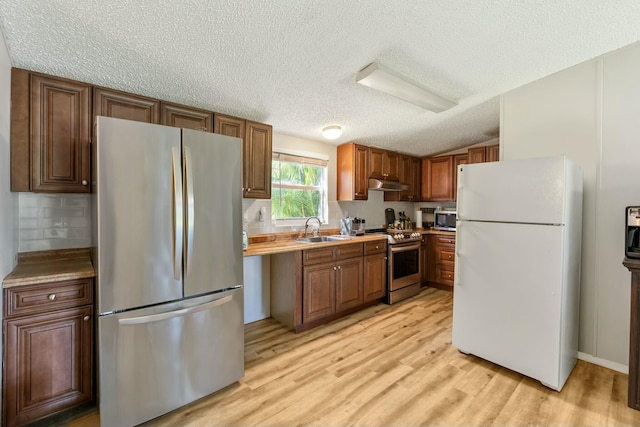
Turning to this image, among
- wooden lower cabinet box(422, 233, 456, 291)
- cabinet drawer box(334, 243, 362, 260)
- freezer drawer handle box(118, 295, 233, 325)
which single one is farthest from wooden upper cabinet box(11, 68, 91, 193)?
wooden lower cabinet box(422, 233, 456, 291)

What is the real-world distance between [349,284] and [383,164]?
2067 millimetres

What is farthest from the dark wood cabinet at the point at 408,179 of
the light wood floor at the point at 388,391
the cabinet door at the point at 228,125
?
the cabinet door at the point at 228,125

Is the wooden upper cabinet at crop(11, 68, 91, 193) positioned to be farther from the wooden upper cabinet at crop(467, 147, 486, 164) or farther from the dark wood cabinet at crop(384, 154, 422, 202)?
the wooden upper cabinet at crop(467, 147, 486, 164)

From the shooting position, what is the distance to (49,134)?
5.92ft

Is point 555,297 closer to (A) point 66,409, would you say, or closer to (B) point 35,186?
(A) point 66,409

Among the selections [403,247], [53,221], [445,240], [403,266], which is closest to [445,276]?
[445,240]

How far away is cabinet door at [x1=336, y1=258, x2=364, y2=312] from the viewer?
317 centimetres

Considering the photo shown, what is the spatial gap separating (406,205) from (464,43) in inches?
137

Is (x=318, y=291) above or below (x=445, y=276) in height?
above

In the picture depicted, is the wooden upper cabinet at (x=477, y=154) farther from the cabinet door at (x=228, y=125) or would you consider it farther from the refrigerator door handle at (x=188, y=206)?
the refrigerator door handle at (x=188, y=206)

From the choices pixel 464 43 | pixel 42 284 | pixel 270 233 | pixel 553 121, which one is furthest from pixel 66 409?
pixel 553 121

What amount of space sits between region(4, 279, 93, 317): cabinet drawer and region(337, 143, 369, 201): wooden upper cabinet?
2.99 m

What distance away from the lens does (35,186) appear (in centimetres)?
177

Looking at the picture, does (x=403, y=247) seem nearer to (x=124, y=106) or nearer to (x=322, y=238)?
(x=322, y=238)
